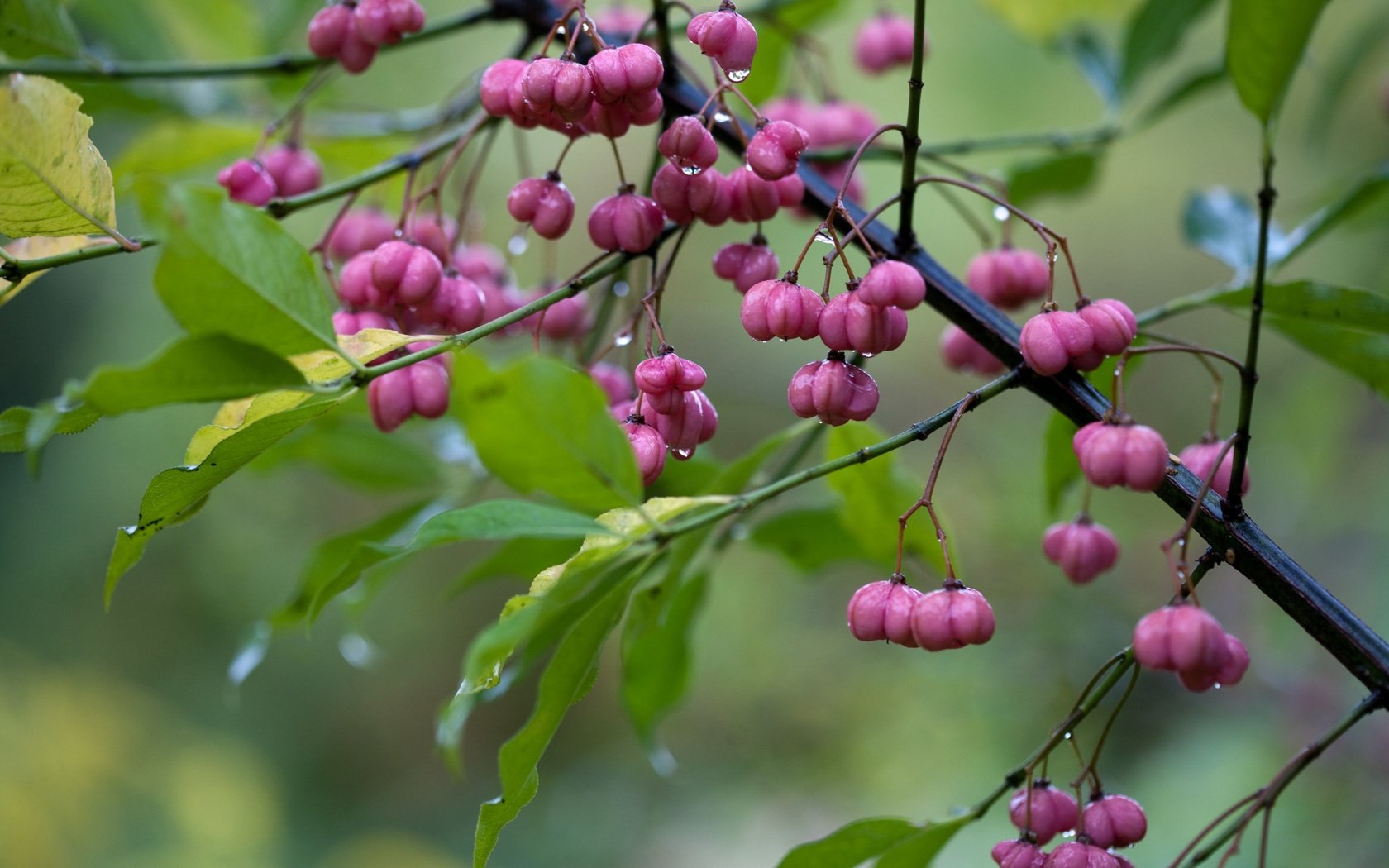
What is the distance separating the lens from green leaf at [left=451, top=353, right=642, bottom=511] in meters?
0.55

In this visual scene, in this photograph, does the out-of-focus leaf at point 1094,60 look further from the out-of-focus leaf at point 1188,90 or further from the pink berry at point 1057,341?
the pink berry at point 1057,341

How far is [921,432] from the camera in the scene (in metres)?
0.69

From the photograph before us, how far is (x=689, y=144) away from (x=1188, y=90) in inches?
32.4

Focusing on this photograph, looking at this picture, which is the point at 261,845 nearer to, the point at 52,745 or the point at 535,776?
the point at 52,745

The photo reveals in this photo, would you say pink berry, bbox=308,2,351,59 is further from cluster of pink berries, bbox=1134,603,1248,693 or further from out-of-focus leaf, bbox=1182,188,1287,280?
out-of-focus leaf, bbox=1182,188,1287,280

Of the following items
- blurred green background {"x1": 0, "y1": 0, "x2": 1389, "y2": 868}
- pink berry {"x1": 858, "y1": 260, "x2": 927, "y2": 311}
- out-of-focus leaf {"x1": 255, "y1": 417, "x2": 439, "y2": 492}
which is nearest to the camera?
pink berry {"x1": 858, "y1": 260, "x2": 927, "y2": 311}

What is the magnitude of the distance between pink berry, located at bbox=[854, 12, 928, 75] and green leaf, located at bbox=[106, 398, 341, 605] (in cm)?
99

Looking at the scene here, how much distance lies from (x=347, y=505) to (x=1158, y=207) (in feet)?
8.89

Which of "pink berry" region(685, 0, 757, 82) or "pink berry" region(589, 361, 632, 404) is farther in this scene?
"pink berry" region(589, 361, 632, 404)

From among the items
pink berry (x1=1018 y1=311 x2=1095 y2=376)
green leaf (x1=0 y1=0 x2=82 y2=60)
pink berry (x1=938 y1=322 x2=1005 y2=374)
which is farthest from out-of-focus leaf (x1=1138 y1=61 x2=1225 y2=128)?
green leaf (x1=0 y1=0 x2=82 y2=60)

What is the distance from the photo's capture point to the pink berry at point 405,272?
82 cm

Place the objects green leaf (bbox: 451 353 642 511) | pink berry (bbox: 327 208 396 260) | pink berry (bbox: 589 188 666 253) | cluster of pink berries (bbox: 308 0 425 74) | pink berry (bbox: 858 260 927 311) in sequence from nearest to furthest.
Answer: green leaf (bbox: 451 353 642 511), pink berry (bbox: 858 260 927 311), pink berry (bbox: 589 188 666 253), cluster of pink berries (bbox: 308 0 425 74), pink berry (bbox: 327 208 396 260)

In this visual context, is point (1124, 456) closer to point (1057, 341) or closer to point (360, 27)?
point (1057, 341)

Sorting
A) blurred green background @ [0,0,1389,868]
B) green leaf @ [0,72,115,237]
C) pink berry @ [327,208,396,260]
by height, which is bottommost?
blurred green background @ [0,0,1389,868]
